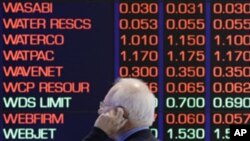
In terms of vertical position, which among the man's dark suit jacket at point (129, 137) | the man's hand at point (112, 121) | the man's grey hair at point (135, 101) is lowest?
the man's dark suit jacket at point (129, 137)

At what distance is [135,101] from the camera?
2.98 meters

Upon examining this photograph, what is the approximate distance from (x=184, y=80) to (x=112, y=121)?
2359mm

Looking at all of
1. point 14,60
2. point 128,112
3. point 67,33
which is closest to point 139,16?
point 67,33

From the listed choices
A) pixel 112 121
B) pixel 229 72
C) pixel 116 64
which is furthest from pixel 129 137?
pixel 229 72

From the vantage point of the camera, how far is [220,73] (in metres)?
5.26

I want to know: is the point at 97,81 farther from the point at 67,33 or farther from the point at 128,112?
the point at 128,112

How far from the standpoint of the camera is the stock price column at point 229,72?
17.2 feet

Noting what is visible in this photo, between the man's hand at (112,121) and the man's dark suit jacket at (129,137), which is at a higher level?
the man's hand at (112,121)

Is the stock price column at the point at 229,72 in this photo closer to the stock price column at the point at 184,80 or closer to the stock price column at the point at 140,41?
the stock price column at the point at 184,80

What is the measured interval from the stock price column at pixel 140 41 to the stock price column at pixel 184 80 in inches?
3.3

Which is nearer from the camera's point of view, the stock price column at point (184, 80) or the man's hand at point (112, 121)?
the man's hand at point (112, 121)

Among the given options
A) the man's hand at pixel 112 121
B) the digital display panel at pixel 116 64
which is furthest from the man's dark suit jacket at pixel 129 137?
the digital display panel at pixel 116 64

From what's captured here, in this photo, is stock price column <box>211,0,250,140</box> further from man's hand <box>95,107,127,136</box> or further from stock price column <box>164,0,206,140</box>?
man's hand <box>95,107,127,136</box>

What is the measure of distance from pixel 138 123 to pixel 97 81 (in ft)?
7.47
